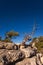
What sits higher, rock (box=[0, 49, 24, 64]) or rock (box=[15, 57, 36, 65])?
rock (box=[0, 49, 24, 64])

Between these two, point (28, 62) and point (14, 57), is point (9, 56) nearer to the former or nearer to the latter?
point (14, 57)

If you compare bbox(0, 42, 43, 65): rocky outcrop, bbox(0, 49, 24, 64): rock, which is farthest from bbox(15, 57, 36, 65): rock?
bbox(0, 49, 24, 64): rock

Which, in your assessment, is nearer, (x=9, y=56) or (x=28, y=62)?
(x=9, y=56)

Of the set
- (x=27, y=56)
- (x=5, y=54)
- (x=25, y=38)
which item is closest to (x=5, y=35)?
(x=25, y=38)

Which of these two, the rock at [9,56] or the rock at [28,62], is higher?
the rock at [9,56]

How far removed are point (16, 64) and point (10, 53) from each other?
5.80 feet

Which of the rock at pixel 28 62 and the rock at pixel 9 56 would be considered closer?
the rock at pixel 9 56

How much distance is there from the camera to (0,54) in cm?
1789

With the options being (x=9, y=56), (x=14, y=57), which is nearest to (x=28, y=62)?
(x=14, y=57)

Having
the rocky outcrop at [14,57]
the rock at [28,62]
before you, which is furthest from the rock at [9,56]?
the rock at [28,62]

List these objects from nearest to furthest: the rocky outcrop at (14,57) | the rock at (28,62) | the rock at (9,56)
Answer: the rock at (9,56) < the rocky outcrop at (14,57) < the rock at (28,62)

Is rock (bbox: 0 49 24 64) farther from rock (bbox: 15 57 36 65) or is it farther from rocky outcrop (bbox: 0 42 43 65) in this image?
rock (bbox: 15 57 36 65)

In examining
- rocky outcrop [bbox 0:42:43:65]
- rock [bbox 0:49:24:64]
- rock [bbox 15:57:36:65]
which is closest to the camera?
rock [bbox 0:49:24:64]

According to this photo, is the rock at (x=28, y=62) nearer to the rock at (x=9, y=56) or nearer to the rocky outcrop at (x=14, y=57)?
the rocky outcrop at (x=14, y=57)
